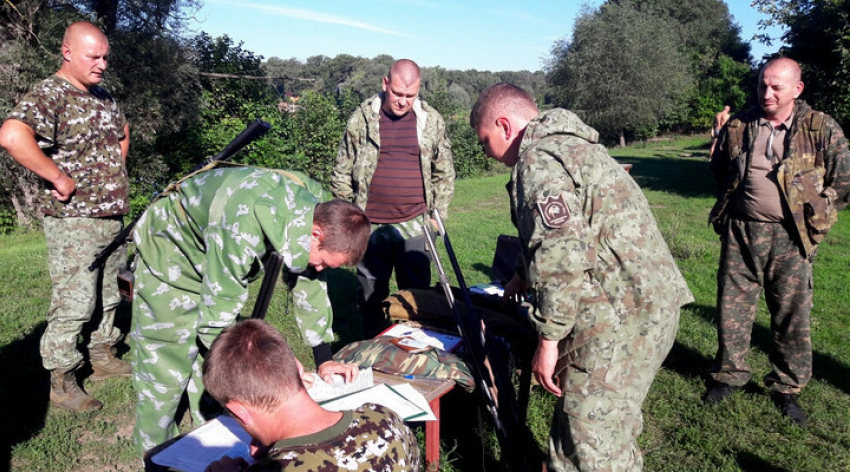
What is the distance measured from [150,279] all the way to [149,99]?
793 centimetres

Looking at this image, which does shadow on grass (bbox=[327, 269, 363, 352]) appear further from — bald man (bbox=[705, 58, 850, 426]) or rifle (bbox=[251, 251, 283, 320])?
bald man (bbox=[705, 58, 850, 426])


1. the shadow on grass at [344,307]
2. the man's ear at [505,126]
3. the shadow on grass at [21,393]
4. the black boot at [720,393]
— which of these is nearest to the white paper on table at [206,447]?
the man's ear at [505,126]

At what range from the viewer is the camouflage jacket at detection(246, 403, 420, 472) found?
1.76 m

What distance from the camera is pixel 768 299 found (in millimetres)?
4277

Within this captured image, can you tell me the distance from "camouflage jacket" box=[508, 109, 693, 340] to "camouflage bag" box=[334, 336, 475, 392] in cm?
80

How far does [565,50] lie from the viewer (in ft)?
112

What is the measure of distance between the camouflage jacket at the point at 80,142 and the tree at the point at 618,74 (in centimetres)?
3014

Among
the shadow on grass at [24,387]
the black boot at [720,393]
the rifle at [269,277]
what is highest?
the rifle at [269,277]

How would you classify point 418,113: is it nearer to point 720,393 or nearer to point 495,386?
point 495,386

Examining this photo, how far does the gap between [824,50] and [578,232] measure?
14.2 m

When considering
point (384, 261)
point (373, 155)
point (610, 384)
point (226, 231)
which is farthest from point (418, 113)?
point (610, 384)

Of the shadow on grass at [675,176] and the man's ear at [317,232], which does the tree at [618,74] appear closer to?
the shadow on grass at [675,176]

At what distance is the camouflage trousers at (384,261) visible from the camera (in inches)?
190

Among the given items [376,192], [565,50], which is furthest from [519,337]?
[565,50]
